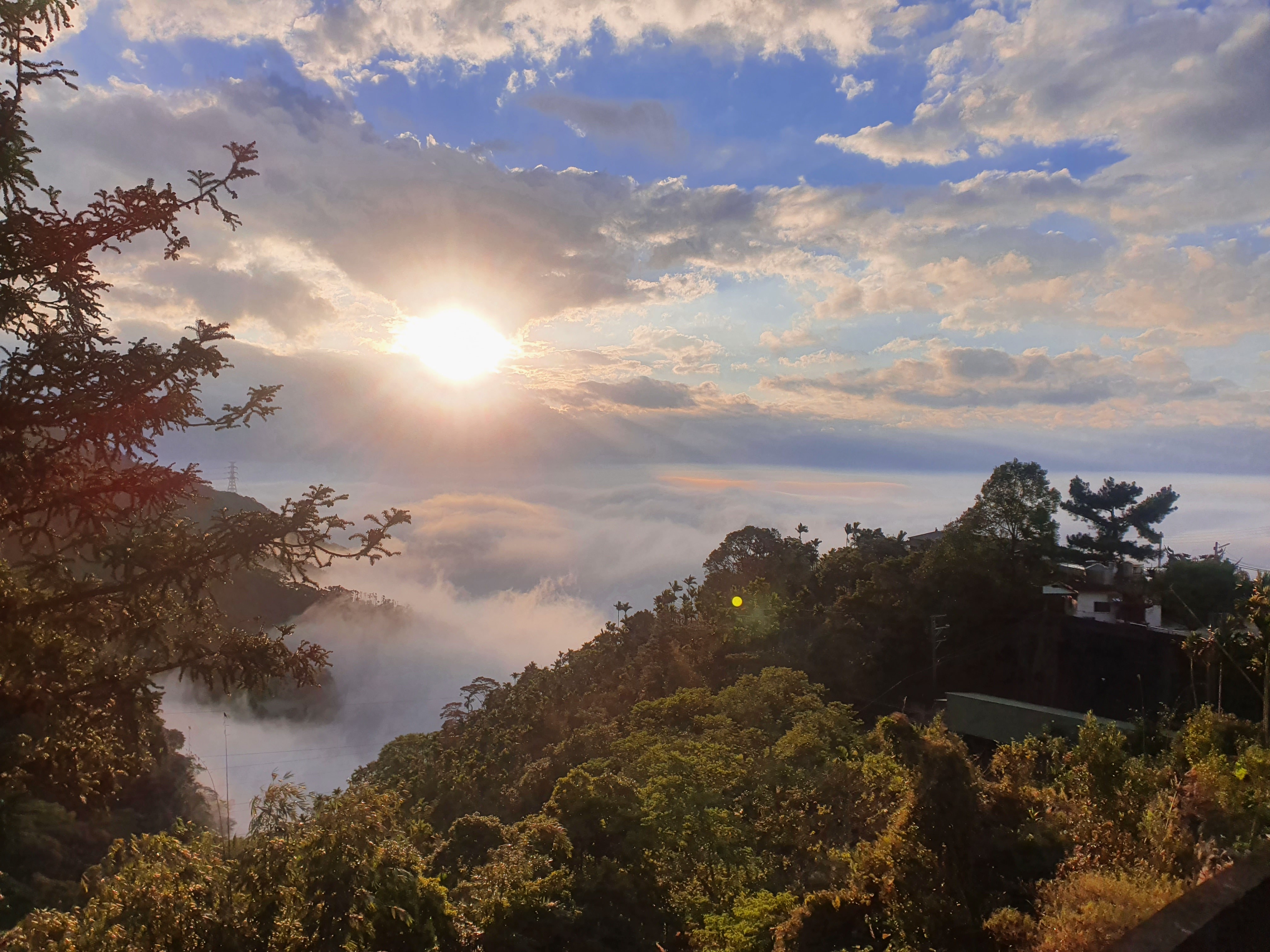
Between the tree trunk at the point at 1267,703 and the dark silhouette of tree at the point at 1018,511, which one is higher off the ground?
the dark silhouette of tree at the point at 1018,511

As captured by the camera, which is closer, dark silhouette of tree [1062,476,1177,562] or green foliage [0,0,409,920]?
→ green foliage [0,0,409,920]

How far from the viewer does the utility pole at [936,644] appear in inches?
1251

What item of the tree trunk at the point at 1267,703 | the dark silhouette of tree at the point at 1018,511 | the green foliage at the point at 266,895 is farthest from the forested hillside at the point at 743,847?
the dark silhouette of tree at the point at 1018,511

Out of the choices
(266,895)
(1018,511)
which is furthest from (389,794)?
(1018,511)

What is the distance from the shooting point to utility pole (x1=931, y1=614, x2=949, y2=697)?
3178cm

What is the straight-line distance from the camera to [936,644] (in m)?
32.0

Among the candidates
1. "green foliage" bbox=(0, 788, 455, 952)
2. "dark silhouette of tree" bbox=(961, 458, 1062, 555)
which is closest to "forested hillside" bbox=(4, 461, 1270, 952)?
"green foliage" bbox=(0, 788, 455, 952)

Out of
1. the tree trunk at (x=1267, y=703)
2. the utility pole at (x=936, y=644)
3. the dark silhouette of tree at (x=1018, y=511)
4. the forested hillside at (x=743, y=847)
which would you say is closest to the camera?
the forested hillside at (x=743, y=847)

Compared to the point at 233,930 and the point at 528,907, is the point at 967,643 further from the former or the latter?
the point at 233,930

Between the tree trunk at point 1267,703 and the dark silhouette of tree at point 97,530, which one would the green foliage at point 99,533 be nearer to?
the dark silhouette of tree at point 97,530

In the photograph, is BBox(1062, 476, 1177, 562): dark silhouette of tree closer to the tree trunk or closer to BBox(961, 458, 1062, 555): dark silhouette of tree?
BBox(961, 458, 1062, 555): dark silhouette of tree

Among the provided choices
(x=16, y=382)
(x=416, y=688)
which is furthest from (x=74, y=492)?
(x=416, y=688)

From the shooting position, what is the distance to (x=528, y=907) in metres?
11.0

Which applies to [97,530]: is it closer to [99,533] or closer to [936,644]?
[99,533]
